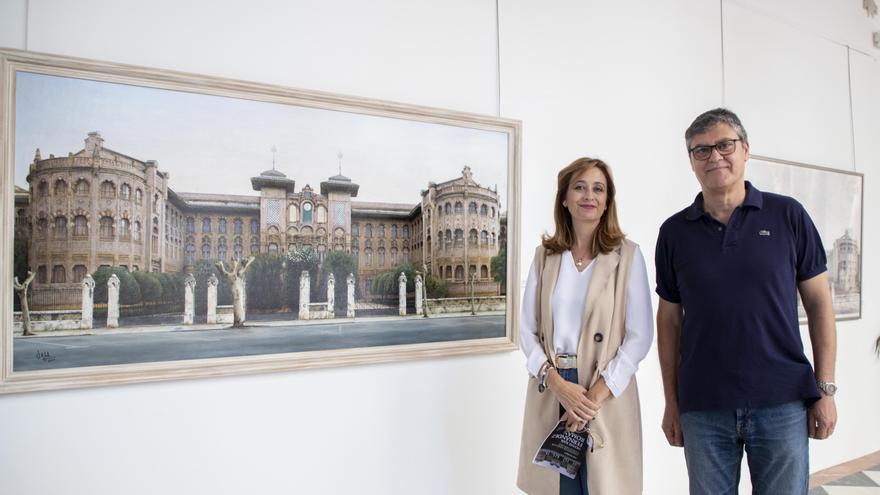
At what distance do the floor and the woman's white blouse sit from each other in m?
2.65

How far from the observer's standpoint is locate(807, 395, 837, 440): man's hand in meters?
1.71

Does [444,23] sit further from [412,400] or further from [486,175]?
[412,400]

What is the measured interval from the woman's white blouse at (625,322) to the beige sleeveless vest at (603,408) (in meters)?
0.02

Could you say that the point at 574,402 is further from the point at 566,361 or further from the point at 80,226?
the point at 80,226

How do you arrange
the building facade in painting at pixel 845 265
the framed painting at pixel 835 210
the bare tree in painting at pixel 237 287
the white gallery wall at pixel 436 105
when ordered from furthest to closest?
the building facade in painting at pixel 845 265, the framed painting at pixel 835 210, the bare tree in painting at pixel 237 287, the white gallery wall at pixel 436 105

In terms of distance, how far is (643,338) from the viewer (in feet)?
6.16

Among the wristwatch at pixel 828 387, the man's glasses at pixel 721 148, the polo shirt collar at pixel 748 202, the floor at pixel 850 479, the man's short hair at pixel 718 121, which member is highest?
the man's short hair at pixel 718 121

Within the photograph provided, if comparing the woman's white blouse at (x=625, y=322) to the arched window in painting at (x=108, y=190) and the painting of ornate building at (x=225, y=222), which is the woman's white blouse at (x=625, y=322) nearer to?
the painting of ornate building at (x=225, y=222)

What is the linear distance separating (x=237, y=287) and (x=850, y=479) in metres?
4.31

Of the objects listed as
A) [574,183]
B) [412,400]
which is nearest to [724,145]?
[574,183]

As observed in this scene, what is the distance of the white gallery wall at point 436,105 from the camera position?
1.91 meters

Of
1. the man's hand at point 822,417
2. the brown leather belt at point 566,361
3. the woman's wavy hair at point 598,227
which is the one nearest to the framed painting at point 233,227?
the woman's wavy hair at point 598,227

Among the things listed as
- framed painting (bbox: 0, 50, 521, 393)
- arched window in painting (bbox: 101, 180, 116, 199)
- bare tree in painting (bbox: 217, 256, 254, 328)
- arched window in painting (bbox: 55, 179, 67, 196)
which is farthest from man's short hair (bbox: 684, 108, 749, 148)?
arched window in painting (bbox: 55, 179, 67, 196)
